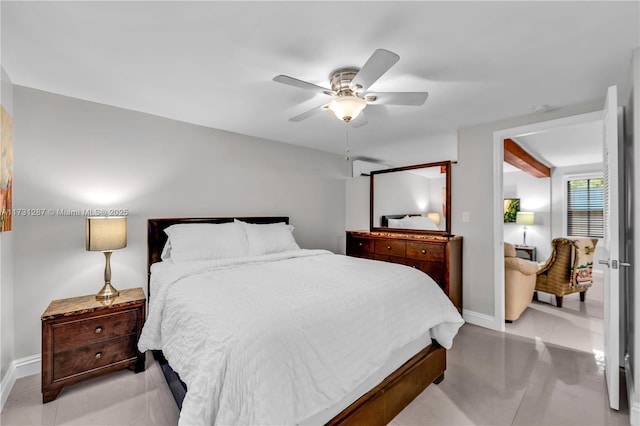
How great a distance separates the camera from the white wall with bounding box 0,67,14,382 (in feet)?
6.69

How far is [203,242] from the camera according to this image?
111 inches

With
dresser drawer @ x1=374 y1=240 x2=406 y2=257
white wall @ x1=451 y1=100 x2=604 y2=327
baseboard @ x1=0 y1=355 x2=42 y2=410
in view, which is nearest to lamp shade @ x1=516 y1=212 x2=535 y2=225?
white wall @ x1=451 y1=100 x2=604 y2=327

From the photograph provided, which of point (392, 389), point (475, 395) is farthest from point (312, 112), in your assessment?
point (475, 395)

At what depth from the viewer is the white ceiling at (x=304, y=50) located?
58.8 inches

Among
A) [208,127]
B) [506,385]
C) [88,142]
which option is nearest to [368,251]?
[506,385]

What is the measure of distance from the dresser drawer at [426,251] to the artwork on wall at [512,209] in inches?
173

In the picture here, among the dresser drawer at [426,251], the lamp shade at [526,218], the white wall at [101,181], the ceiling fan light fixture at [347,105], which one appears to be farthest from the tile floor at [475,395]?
the lamp shade at [526,218]

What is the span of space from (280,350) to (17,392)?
228 cm

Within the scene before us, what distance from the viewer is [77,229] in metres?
2.55

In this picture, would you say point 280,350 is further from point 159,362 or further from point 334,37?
point 159,362

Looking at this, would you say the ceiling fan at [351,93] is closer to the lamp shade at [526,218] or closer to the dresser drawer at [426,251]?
the dresser drawer at [426,251]

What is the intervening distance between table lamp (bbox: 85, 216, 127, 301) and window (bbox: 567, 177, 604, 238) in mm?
7786

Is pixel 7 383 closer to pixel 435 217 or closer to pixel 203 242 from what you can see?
pixel 203 242

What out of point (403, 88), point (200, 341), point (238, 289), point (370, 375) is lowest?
point (370, 375)
